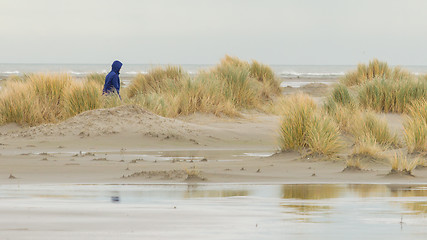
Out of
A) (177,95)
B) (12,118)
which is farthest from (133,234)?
(177,95)

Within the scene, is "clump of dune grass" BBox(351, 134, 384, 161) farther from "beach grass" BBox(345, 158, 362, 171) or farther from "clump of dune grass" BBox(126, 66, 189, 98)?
"clump of dune grass" BBox(126, 66, 189, 98)

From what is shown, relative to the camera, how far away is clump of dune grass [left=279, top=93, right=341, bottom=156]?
13.5m

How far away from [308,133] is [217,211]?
6341 mm

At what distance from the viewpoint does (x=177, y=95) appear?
2162 cm

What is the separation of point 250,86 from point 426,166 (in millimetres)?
14096

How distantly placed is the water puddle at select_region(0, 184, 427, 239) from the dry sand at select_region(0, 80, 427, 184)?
952 mm

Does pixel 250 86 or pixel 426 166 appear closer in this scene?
pixel 426 166

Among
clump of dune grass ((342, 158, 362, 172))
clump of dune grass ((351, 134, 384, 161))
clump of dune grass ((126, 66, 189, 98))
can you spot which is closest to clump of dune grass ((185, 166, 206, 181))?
clump of dune grass ((342, 158, 362, 172))

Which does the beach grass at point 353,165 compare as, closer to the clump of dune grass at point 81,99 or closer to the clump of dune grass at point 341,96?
the clump of dune grass at point 341,96

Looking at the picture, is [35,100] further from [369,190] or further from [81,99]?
[369,190]

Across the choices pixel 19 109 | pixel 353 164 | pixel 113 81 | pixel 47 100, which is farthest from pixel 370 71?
pixel 353 164

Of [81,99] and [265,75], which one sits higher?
[81,99]

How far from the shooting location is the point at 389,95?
824 inches

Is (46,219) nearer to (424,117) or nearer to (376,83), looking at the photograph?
(424,117)
